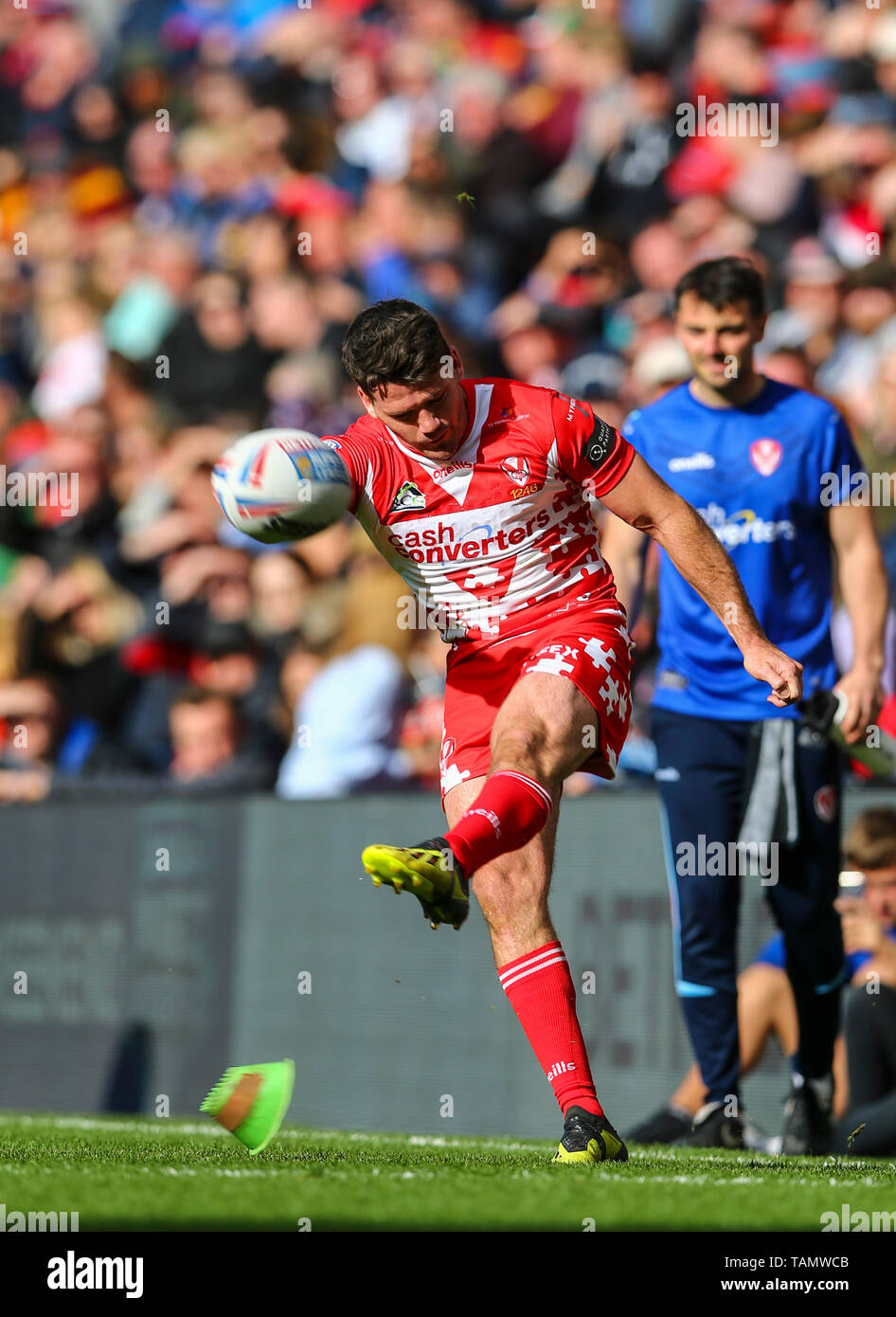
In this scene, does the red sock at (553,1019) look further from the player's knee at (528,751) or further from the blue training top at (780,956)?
the blue training top at (780,956)

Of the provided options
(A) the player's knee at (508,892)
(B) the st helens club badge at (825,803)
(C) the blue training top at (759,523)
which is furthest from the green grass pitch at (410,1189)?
(C) the blue training top at (759,523)

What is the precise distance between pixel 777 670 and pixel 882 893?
252 centimetres

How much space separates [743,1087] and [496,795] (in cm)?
301

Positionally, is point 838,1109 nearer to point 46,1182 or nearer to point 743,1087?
point 743,1087

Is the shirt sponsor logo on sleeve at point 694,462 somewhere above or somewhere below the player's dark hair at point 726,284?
below

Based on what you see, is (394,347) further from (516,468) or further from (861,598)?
(861,598)

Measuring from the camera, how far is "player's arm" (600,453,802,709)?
5.16m

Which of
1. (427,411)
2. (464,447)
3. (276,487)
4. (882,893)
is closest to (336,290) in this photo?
(882,893)

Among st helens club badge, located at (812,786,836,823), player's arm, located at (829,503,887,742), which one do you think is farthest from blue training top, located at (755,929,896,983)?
player's arm, located at (829,503,887,742)

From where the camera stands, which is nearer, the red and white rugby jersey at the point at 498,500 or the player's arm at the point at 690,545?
the player's arm at the point at 690,545

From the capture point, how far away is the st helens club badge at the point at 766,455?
6.57 m

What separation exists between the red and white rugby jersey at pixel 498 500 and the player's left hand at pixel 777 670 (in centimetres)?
49

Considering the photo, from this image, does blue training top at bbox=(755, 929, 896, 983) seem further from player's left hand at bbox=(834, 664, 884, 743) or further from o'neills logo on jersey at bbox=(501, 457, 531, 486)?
o'neills logo on jersey at bbox=(501, 457, 531, 486)

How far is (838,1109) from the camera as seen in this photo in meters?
7.17
